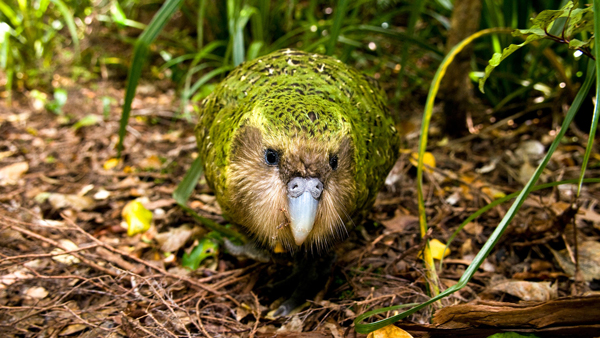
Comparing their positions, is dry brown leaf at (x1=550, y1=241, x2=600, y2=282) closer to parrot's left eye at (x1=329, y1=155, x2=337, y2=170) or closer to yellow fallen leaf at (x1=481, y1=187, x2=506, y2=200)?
yellow fallen leaf at (x1=481, y1=187, x2=506, y2=200)

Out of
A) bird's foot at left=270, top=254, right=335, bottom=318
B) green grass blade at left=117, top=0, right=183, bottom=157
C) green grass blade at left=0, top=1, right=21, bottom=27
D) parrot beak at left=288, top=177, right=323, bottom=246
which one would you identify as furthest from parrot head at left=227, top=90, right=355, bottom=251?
green grass blade at left=0, top=1, right=21, bottom=27

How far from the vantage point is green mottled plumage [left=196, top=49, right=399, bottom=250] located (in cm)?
164

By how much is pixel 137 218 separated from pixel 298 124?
5.00 feet

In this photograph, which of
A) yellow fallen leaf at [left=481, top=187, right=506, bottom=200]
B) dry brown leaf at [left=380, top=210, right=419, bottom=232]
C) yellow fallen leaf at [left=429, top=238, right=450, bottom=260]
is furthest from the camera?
yellow fallen leaf at [left=481, top=187, right=506, bottom=200]

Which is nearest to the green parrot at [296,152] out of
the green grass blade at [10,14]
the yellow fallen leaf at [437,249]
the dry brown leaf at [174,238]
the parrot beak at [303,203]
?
the parrot beak at [303,203]

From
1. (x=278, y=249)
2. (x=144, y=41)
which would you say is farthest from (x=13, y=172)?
(x=278, y=249)

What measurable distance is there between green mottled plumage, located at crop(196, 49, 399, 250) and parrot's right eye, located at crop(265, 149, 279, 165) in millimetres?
32

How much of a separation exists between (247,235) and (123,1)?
4.27m

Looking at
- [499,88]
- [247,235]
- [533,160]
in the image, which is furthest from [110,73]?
[533,160]

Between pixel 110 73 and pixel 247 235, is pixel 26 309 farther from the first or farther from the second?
pixel 110 73

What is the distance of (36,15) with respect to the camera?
4.31 meters

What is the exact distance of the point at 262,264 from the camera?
Result: 2.37 metres

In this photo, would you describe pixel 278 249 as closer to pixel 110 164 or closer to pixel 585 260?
pixel 585 260

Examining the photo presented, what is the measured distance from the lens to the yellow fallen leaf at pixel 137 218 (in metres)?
2.62
